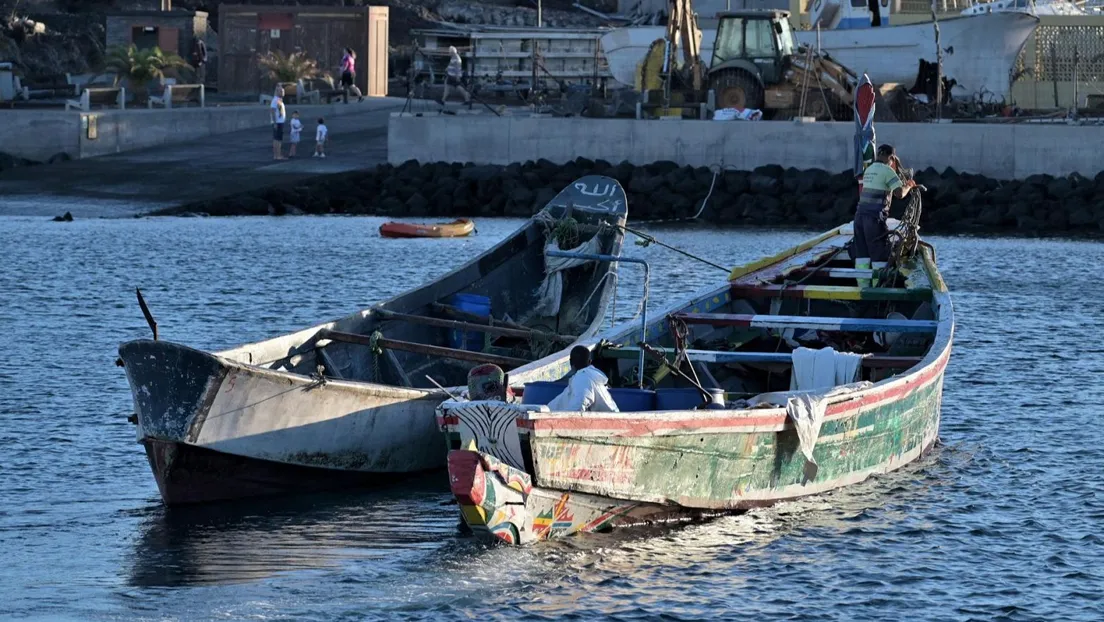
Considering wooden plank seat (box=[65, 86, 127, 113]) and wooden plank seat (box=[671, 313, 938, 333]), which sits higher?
wooden plank seat (box=[65, 86, 127, 113])

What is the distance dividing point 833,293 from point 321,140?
97.9 feet

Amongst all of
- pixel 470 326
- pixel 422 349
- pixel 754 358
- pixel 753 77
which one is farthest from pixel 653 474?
pixel 753 77

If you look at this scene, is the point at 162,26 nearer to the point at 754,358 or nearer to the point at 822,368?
the point at 754,358

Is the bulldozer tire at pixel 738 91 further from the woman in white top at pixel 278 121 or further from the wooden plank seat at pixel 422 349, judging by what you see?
the wooden plank seat at pixel 422 349

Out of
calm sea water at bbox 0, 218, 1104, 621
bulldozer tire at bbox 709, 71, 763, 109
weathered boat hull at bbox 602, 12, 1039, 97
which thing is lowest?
calm sea water at bbox 0, 218, 1104, 621

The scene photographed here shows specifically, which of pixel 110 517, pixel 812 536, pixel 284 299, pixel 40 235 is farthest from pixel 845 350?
pixel 40 235

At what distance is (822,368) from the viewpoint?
1647 cm

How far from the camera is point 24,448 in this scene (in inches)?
683

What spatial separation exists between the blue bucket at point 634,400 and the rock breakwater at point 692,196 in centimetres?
2836

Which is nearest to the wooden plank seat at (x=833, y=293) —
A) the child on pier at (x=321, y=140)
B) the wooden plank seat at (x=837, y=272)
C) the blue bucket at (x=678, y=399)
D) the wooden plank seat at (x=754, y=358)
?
the wooden plank seat at (x=837, y=272)

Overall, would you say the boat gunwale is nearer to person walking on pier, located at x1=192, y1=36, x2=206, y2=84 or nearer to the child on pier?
the child on pier

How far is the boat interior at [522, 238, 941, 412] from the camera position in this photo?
16.0m

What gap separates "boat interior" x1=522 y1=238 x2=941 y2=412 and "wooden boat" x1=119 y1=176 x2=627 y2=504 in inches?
52.5

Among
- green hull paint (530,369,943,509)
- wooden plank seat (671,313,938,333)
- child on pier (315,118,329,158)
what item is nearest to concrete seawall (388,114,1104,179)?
child on pier (315,118,329,158)
